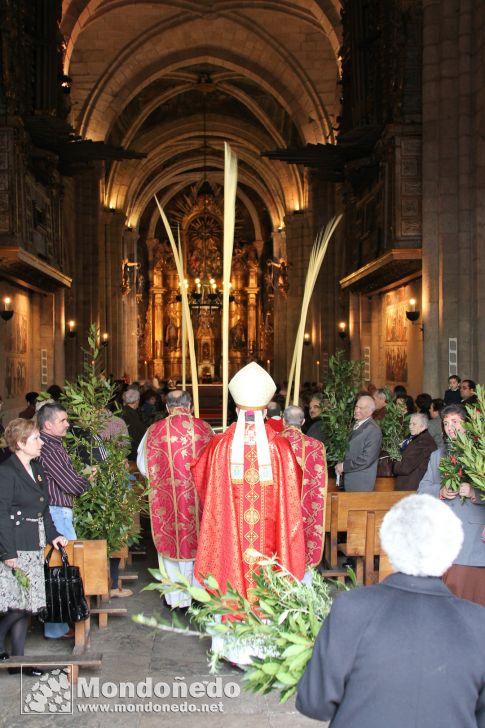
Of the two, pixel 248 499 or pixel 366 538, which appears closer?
pixel 248 499

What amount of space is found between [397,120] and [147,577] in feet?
30.5

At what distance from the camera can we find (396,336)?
17.1 m

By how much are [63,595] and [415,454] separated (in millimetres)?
3322

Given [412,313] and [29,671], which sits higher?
[412,313]

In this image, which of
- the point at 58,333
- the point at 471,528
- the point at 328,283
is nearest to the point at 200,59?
the point at 328,283

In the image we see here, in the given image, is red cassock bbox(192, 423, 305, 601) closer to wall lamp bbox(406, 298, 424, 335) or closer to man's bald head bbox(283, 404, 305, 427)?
man's bald head bbox(283, 404, 305, 427)

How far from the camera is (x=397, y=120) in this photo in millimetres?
13875

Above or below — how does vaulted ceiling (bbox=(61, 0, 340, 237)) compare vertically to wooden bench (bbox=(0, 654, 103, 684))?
above

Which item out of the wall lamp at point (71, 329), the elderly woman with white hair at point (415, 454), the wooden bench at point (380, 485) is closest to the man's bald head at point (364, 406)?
the elderly woman with white hair at point (415, 454)

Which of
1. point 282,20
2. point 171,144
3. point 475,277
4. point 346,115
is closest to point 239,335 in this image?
point 171,144

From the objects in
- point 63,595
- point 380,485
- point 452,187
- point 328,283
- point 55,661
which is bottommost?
point 55,661

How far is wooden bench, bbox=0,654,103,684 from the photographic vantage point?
184 inches

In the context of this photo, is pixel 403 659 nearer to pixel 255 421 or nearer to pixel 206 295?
pixel 255 421

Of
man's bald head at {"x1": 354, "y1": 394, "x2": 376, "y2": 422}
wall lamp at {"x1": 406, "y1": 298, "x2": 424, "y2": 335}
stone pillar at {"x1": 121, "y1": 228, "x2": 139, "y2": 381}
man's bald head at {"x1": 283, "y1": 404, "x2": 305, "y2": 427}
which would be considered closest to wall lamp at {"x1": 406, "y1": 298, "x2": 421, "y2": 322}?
wall lamp at {"x1": 406, "y1": 298, "x2": 424, "y2": 335}
